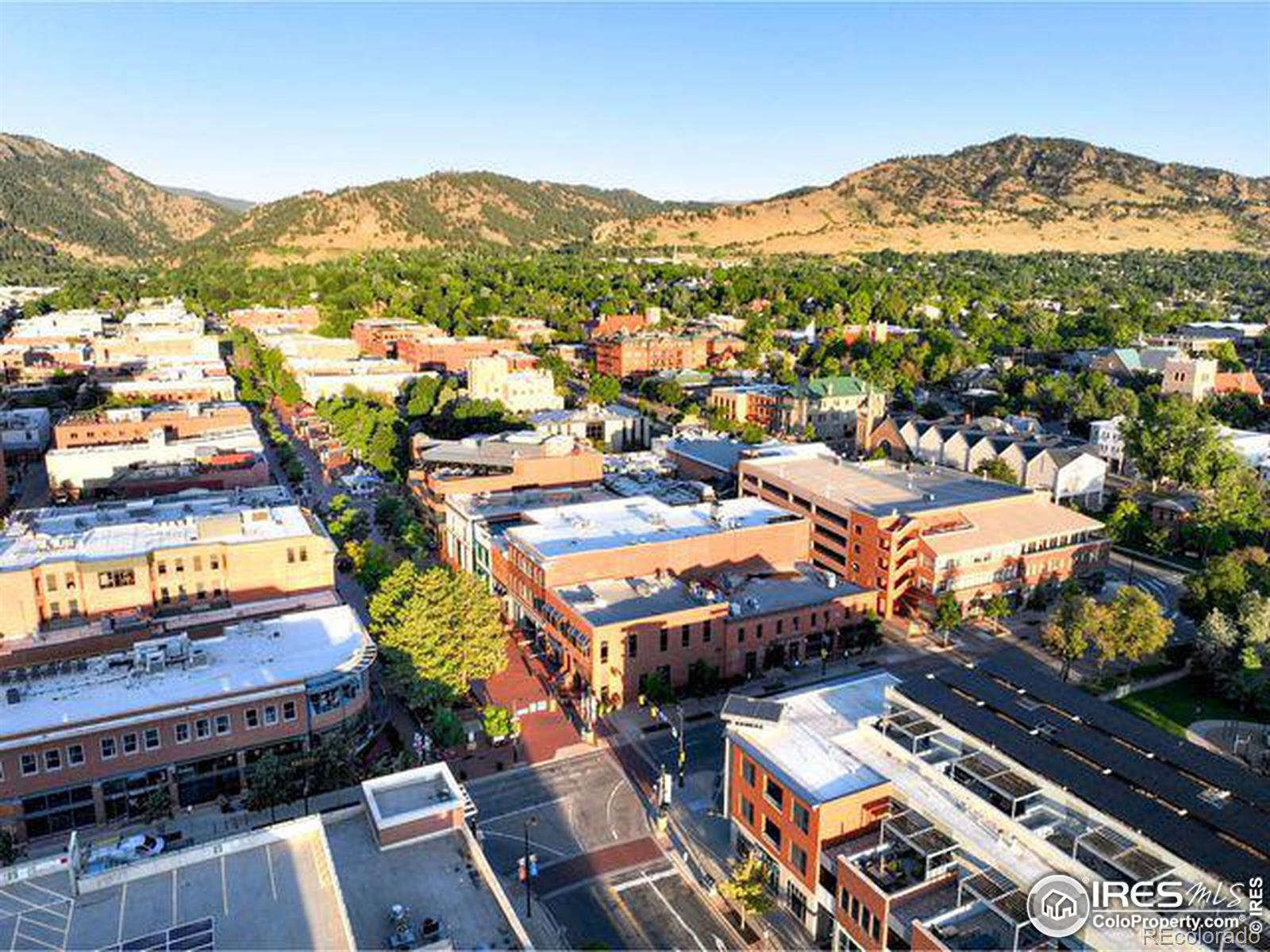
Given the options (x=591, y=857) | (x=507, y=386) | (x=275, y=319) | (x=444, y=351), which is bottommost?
(x=591, y=857)

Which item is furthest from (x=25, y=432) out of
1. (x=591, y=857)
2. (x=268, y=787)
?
(x=591, y=857)

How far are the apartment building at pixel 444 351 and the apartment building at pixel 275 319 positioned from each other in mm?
39520

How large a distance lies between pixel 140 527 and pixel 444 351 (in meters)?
83.4

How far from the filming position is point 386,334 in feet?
500

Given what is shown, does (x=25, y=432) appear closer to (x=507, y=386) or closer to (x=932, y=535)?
(x=507, y=386)

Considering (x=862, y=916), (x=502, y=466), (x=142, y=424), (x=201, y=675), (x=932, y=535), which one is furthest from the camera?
(x=142, y=424)

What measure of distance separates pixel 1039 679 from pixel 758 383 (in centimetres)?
9147

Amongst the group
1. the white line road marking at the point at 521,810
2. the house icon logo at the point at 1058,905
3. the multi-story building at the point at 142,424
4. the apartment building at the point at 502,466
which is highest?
the multi-story building at the point at 142,424

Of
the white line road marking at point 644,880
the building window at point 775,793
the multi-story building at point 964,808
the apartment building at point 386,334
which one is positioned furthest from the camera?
the apartment building at point 386,334

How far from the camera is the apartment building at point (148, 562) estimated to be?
1897 inches

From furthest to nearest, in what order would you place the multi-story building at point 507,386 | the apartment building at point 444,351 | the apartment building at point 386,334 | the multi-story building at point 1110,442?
1. the apartment building at point 386,334
2. the apartment building at point 444,351
3. the multi-story building at point 507,386
4. the multi-story building at point 1110,442

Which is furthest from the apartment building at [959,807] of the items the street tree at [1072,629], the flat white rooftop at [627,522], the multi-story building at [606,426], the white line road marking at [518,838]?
the multi-story building at [606,426]

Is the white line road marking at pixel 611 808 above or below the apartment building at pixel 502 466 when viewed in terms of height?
below

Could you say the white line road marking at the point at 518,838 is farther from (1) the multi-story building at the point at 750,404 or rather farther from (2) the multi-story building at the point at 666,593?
(1) the multi-story building at the point at 750,404
